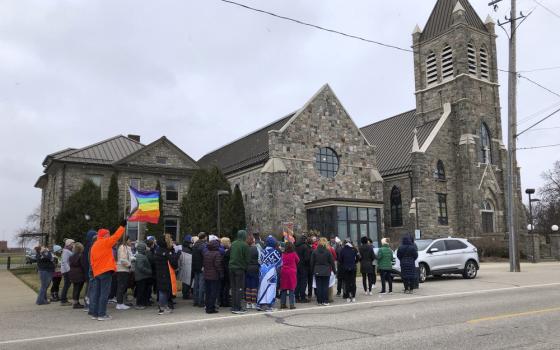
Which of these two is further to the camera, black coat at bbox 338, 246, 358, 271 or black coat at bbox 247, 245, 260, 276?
black coat at bbox 338, 246, 358, 271

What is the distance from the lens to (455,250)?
18.3 metres

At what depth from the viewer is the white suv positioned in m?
17.6

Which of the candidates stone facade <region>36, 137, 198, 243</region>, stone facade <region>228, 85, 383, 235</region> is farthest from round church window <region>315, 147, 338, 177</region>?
stone facade <region>36, 137, 198, 243</region>

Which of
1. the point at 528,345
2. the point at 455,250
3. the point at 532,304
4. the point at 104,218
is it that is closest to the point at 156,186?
the point at 104,218

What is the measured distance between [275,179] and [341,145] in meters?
6.41

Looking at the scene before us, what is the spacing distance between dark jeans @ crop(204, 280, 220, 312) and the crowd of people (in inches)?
0.4

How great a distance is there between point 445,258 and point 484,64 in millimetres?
29421

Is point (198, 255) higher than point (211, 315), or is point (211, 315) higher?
point (198, 255)

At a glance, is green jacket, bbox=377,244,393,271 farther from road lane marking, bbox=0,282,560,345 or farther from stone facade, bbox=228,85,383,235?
stone facade, bbox=228,85,383,235

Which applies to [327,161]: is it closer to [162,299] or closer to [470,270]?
[470,270]

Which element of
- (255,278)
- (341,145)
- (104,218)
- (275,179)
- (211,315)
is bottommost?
(211,315)

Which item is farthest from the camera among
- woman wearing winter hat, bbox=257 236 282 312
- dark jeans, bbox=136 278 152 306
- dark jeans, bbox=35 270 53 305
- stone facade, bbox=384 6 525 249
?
stone facade, bbox=384 6 525 249

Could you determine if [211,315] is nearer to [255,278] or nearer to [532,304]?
[255,278]

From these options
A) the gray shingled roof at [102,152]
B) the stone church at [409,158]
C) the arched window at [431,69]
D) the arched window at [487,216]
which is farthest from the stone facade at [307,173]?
the arched window at [431,69]
